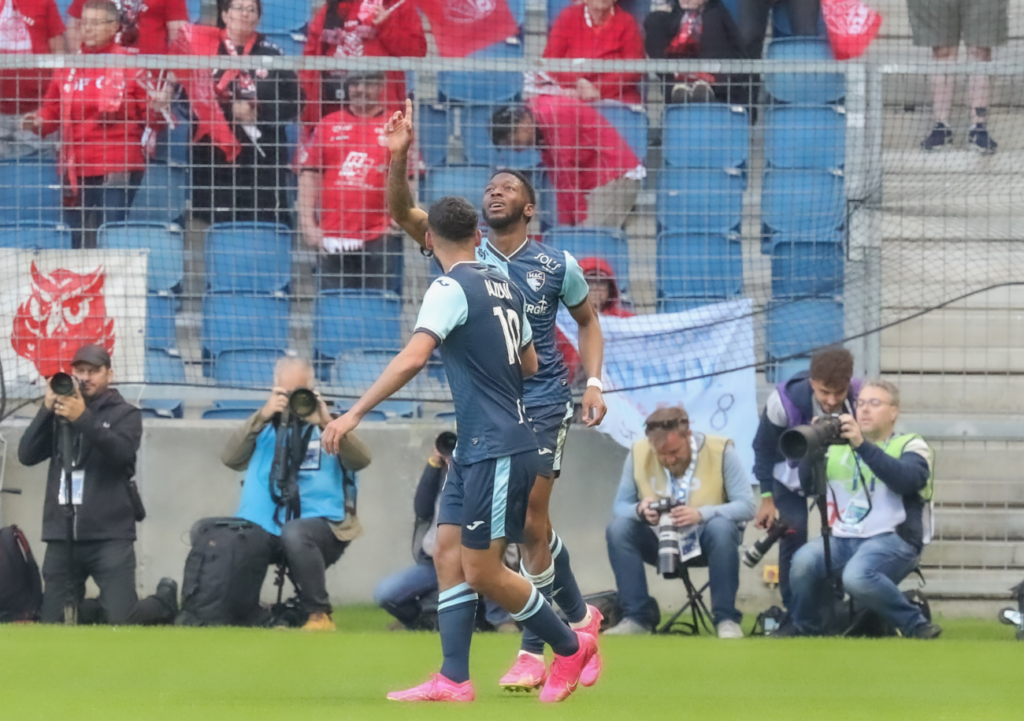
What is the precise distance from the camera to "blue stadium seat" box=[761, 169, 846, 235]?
10609mm

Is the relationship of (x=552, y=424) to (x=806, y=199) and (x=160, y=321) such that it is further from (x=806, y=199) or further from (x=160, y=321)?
(x=160, y=321)

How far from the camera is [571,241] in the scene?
10812 mm

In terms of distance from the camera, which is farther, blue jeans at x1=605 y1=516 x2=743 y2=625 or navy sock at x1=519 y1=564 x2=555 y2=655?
blue jeans at x1=605 y1=516 x2=743 y2=625

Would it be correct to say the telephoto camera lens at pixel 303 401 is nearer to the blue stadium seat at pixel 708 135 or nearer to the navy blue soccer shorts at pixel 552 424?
the navy blue soccer shorts at pixel 552 424

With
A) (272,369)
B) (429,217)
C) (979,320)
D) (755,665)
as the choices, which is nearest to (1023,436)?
(979,320)

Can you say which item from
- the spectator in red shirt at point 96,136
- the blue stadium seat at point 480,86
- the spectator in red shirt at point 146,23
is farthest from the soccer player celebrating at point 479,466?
the spectator in red shirt at point 146,23

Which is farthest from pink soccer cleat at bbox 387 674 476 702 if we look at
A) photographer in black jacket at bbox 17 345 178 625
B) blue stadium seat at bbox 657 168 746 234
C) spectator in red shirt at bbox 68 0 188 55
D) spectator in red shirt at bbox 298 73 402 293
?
spectator in red shirt at bbox 68 0 188 55

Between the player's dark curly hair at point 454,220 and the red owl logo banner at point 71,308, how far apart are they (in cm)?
548

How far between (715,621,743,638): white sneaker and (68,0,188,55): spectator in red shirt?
5380mm

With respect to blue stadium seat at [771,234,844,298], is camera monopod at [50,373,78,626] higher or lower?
lower

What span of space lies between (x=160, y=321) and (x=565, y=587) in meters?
5.20

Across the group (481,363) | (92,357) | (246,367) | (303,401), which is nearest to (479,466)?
(481,363)

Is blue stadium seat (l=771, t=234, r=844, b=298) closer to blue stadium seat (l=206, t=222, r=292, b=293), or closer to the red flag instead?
the red flag

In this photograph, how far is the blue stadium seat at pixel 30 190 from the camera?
10570mm
